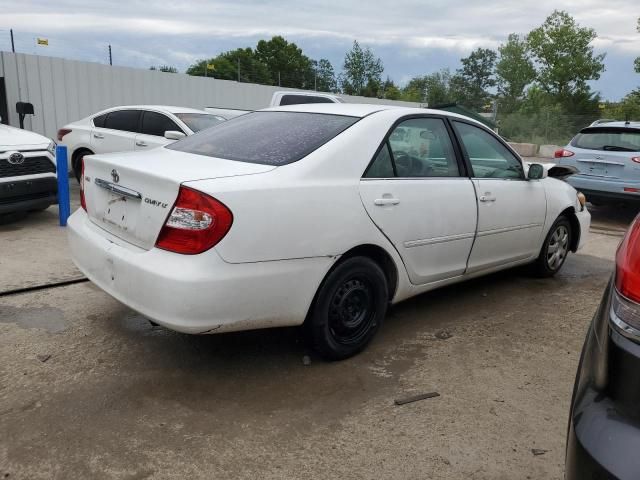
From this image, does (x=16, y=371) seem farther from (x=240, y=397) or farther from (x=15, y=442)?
(x=240, y=397)

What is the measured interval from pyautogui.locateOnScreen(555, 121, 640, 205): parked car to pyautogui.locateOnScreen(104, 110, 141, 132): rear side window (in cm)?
692

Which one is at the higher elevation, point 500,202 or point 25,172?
point 500,202

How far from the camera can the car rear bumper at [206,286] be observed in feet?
8.68

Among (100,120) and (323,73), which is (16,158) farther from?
(323,73)

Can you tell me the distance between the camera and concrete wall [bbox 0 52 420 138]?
11.8 meters

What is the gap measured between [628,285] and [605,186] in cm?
766

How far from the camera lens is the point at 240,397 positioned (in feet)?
9.75

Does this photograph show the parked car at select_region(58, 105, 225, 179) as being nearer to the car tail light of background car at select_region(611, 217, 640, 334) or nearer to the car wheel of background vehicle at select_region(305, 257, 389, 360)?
the car wheel of background vehicle at select_region(305, 257, 389, 360)

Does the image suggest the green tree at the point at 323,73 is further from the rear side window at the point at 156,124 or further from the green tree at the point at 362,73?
the rear side window at the point at 156,124

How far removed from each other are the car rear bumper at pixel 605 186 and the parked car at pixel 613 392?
24.1ft

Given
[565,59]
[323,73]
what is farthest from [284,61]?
[565,59]

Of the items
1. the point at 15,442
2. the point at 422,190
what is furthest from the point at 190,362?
the point at 422,190

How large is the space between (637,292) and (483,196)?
8.64ft

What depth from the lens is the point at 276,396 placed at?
118 inches
